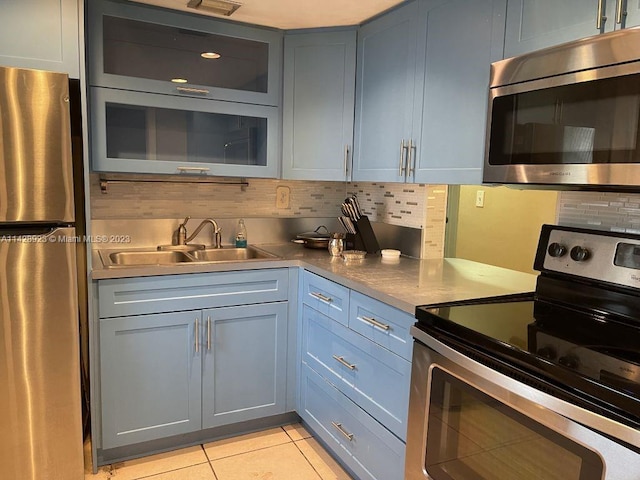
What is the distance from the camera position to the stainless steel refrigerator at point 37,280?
1.75 metres

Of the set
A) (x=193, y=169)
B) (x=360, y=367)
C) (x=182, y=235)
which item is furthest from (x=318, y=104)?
(x=360, y=367)

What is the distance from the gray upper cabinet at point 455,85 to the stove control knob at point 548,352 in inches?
30.1

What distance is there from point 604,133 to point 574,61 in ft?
0.73

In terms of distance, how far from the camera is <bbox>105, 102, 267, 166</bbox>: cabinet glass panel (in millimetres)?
2281

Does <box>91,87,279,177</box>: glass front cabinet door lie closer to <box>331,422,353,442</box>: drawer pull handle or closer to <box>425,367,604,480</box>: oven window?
<box>331,422,353,442</box>: drawer pull handle

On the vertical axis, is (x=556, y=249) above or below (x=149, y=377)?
above

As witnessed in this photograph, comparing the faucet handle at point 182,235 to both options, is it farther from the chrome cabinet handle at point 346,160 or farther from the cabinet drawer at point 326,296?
the chrome cabinet handle at point 346,160

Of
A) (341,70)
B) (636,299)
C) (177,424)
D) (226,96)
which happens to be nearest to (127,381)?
(177,424)

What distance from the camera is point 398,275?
6.89ft

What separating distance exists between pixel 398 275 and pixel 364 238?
2.01ft

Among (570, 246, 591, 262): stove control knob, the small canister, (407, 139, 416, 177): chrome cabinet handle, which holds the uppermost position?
(407, 139, 416, 177): chrome cabinet handle

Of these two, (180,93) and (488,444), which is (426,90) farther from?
(488,444)

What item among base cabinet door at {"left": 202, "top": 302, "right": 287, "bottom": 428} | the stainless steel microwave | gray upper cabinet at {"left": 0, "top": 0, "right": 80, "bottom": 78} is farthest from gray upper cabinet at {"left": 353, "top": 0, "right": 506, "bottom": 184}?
gray upper cabinet at {"left": 0, "top": 0, "right": 80, "bottom": 78}

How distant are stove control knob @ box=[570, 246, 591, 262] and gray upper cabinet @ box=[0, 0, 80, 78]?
75.3 inches
